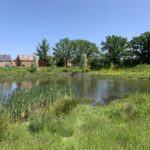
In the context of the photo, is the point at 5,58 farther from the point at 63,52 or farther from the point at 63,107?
the point at 63,107

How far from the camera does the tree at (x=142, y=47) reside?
84938mm

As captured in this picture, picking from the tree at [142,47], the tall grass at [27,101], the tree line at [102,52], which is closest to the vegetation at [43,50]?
the tree line at [102,52]

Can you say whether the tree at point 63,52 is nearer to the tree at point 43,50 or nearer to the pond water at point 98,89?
the tree at point 43,50

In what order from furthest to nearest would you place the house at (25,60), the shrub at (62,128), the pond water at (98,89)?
1. the house at (25,60)
2. the pond water at (98,89)
3. the shrub at (62,128)

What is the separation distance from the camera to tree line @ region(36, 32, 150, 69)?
85.9 metres

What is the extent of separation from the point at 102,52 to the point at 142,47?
15.3 metres

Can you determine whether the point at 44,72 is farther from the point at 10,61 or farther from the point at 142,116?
the point at 142,116

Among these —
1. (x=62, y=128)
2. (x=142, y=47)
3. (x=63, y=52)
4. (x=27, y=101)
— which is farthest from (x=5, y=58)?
(x=62, y=128)

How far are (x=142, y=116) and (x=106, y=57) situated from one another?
3185 inches

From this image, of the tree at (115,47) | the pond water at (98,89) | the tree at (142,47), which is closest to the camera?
the pond water at (98,89)

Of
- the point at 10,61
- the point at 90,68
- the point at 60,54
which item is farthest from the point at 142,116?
the point at 10,61

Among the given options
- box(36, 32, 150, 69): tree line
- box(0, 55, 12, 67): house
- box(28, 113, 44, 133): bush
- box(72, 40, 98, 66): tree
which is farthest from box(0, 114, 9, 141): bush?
box(0, 55, 12, 67): house

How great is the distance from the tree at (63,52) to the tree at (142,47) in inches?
905

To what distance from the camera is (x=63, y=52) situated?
326 ft
